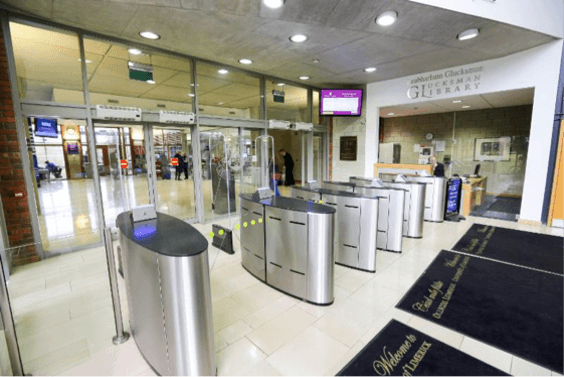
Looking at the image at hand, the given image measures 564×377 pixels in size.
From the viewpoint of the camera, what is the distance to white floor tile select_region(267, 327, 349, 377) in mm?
1759

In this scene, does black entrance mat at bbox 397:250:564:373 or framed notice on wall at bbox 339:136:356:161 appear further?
framed notice on wall at bbox 339:136:356:161

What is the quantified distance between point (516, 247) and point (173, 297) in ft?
15.8

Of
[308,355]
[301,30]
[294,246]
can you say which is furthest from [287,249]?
[301,30]

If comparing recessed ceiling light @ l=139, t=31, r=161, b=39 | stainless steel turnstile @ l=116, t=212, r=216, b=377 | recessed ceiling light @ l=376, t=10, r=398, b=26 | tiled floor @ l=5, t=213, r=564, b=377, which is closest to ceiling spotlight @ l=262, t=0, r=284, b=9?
recessed ceiling light @ l=376, t=10, r=398, b=26

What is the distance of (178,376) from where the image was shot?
155 centimetres

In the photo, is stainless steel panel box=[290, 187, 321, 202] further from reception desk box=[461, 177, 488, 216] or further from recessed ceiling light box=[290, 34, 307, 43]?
reception desk box=[461, 177, 488, 216]

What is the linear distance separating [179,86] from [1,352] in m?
5.93

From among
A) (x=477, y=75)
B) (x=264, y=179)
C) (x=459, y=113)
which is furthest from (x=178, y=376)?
(x=459, y=113)

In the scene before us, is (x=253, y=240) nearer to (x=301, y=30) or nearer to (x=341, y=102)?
(x=301, y=30)

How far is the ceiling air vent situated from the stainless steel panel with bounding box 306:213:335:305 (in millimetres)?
3595

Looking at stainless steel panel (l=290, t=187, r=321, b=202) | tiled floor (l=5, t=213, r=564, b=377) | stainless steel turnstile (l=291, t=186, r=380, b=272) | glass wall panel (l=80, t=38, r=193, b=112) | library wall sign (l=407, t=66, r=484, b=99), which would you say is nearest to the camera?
tiled floor (l=5, t=213, r=564, b=377)

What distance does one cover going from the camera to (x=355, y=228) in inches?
125

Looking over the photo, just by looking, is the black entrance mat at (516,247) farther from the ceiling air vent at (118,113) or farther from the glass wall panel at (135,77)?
the glass wall panel at (135,77)

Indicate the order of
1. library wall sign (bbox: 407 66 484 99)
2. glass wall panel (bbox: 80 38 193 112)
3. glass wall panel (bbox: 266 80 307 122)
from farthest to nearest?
glass wall panel (bbox: 266 80 307 122) < library wall sign (bbox: 407 66 484 99) < glass wall panel (bbox: 80 38 193 112)
